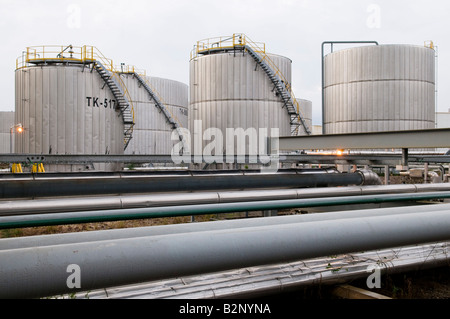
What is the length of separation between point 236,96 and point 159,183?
10.8 meters

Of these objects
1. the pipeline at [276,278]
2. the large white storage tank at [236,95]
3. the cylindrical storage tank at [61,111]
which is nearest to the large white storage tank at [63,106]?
the cylindrical storage tank at [61,111]

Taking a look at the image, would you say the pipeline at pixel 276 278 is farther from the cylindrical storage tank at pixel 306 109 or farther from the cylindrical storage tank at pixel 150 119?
the cylindrical storage tank at pixel 306 109

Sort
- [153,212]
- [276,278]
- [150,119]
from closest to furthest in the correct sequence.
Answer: [153,212] < [276,278] < [150,119]

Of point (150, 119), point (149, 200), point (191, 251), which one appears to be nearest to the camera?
point (191, 251)

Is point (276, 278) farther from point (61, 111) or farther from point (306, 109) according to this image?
point (306, 109)

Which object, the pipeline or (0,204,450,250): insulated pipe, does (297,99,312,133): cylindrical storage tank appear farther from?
(0,204,450,250): insulated pipe

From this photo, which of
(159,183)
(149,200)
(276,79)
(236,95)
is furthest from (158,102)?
(149,200)

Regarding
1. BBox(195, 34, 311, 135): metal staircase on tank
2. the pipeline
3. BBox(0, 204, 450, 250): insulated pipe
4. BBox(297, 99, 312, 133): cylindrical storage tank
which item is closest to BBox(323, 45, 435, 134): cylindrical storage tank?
BBox(195, 34, 311, 135): metal staircase on tank

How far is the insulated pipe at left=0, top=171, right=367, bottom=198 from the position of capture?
6.85 m

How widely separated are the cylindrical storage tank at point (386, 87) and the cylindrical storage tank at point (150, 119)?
12.9m

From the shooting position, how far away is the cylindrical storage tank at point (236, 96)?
18.2 metres

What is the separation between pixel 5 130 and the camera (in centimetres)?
4103

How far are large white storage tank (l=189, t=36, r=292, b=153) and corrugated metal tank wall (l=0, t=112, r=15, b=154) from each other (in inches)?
1142

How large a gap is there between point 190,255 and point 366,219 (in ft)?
2.92
